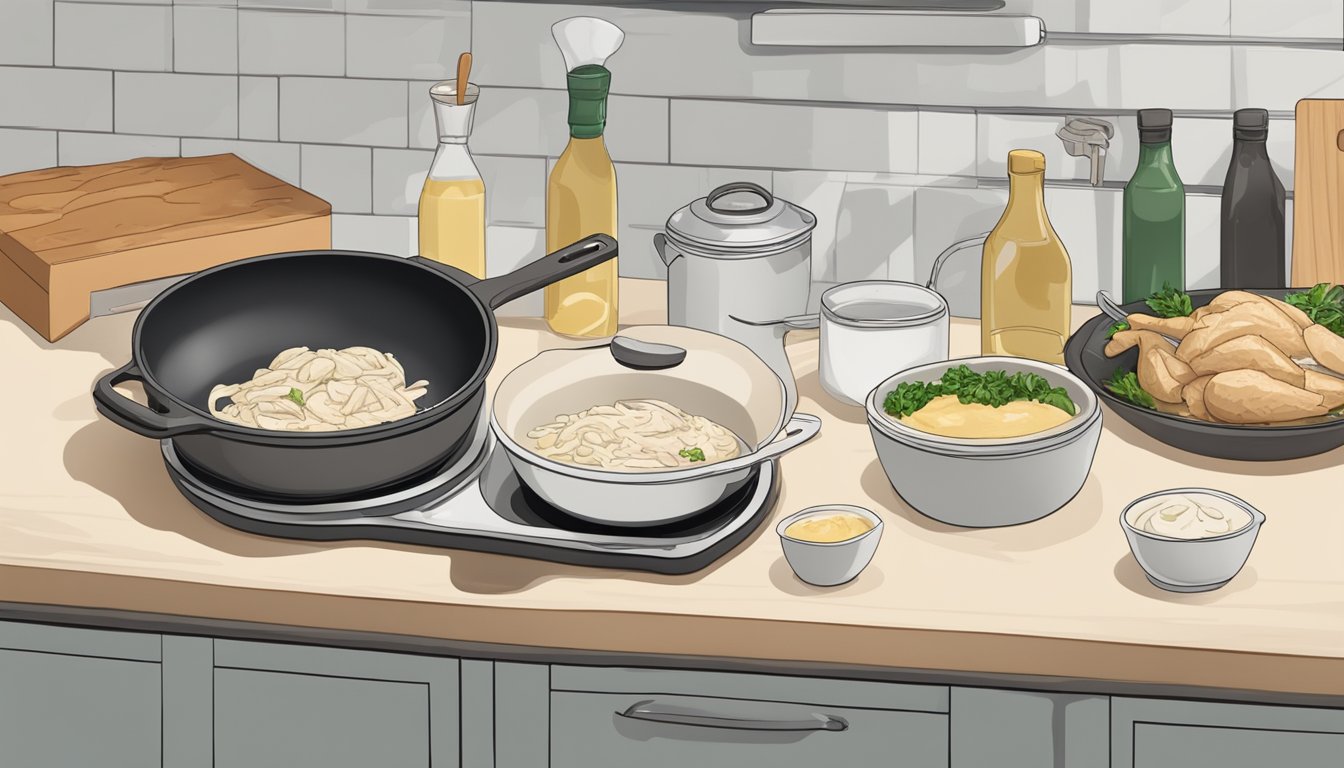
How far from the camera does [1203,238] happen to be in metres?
2.19

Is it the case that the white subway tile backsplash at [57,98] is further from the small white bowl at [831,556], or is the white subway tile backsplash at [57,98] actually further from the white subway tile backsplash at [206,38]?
the small white bowl at [831,556]

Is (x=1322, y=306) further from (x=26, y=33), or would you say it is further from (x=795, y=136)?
(x=26, y=33)

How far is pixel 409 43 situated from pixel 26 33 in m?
0.60

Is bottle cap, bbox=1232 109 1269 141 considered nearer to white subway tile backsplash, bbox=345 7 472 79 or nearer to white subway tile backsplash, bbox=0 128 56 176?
white subway tile backsplash, bbox=345 7 472 79

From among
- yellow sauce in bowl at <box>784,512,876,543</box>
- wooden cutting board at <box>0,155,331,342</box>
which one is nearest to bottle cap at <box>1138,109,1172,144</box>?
yellow sauce in bowl at <box>784,512,876,543</box>

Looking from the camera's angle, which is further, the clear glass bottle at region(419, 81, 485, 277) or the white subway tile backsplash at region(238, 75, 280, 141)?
the white subway tile backsplash at region(238, 75, 280, 141)

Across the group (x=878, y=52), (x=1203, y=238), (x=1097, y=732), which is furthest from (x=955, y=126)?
(x=1097, y=732)

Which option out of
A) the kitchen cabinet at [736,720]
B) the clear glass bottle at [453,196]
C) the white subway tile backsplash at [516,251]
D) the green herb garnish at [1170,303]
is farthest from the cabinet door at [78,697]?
the green herb garnish at [1170,303]

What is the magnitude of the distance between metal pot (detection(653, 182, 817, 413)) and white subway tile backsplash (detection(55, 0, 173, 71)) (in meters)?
0.90

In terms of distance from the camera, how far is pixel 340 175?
2381 millimetres

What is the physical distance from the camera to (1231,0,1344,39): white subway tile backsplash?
81.4 inches

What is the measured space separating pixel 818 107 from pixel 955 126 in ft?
0.62

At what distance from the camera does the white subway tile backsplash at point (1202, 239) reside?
2178 millimetres

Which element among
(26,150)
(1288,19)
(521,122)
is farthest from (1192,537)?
(26,150)
